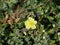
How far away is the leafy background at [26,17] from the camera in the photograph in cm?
332

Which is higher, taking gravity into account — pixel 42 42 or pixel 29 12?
pixel 29 12

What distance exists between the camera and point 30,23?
3494mm

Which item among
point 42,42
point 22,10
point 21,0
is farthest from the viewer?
point 21,0

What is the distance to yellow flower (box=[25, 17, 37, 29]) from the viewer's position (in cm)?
340

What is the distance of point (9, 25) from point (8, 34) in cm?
13

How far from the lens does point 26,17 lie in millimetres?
3471

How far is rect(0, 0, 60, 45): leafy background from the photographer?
10.9 feet

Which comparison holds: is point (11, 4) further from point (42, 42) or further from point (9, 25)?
point (42, 42)

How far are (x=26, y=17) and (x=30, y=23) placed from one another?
0.32ft

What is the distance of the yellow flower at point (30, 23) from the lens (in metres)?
3.40

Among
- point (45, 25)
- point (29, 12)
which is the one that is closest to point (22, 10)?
point (29, 12)

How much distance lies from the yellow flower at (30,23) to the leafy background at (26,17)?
40 millimetres

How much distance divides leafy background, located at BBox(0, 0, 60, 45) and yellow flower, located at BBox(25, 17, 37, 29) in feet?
0.13

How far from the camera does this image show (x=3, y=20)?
3430 millimetres
